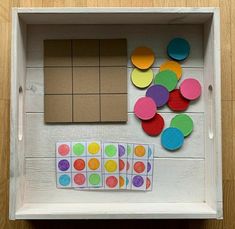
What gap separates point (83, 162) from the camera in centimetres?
74

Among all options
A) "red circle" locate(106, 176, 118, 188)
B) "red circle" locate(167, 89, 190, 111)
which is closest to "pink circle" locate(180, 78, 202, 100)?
"red circle" locate(167, 89, 190, 111)

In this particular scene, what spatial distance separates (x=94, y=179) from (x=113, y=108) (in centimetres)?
16

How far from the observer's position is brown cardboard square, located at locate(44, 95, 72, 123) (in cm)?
74

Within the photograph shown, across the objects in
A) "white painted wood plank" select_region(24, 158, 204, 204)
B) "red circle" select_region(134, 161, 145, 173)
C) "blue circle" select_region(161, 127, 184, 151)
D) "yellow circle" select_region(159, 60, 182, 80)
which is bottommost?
"white painted wood plank" select_region(24, 158, 204, 204)

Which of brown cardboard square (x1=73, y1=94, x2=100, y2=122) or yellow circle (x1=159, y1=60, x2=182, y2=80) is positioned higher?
yellow circle (x1=159, y1=60, x2=182, y2=80)

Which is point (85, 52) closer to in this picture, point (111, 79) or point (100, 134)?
point (111, 79)

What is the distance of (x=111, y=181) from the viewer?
2.42 feet

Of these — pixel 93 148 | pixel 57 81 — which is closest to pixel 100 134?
pixel 93 148

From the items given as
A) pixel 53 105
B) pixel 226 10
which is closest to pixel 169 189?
pixel 53 105

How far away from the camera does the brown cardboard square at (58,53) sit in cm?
75

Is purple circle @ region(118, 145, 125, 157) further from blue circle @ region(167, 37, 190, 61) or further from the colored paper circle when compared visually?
blue circle @ region(167, 37, 190, 61)

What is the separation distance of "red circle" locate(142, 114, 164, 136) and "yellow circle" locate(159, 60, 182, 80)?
104 millimetres

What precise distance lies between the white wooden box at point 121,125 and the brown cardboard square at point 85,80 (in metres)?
0.07

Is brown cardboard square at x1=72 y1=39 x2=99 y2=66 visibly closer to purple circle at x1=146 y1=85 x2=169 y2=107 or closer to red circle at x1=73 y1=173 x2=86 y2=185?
purple circle at x1=146 y1=85 x2=169 y2=107
